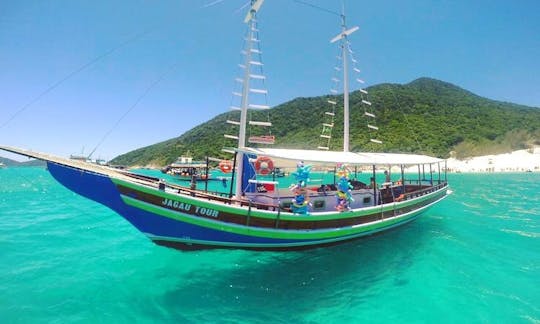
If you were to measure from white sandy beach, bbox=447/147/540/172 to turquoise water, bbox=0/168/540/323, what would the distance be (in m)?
95.4

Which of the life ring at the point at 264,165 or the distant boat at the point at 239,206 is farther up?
the life ring at the point at 264,165

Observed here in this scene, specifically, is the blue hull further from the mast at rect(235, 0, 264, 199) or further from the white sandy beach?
the white sandy beach

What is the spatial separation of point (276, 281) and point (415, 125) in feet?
393

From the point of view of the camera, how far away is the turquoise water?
827 cm

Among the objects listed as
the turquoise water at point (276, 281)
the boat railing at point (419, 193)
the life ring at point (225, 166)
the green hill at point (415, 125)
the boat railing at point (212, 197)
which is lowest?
the turquoise water at point (276, 281)

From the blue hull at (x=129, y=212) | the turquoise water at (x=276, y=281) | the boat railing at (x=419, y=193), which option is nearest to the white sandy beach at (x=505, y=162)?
the boat railing at (x=419, y=193)

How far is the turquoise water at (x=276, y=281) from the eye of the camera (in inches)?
325

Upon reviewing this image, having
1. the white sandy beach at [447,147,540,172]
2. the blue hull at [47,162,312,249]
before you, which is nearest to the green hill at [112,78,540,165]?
the white sandy beach at [447,147,540,172]

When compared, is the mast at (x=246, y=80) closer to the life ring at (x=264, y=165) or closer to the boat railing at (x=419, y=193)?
the life ring at (x=264, y=165)

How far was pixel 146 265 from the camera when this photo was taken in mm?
12070

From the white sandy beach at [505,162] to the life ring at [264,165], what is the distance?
10621 centimetres

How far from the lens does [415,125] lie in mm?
112000

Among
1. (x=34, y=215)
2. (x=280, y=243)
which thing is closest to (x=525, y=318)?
(x=280, y=243)

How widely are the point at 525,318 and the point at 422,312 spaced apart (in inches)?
118
